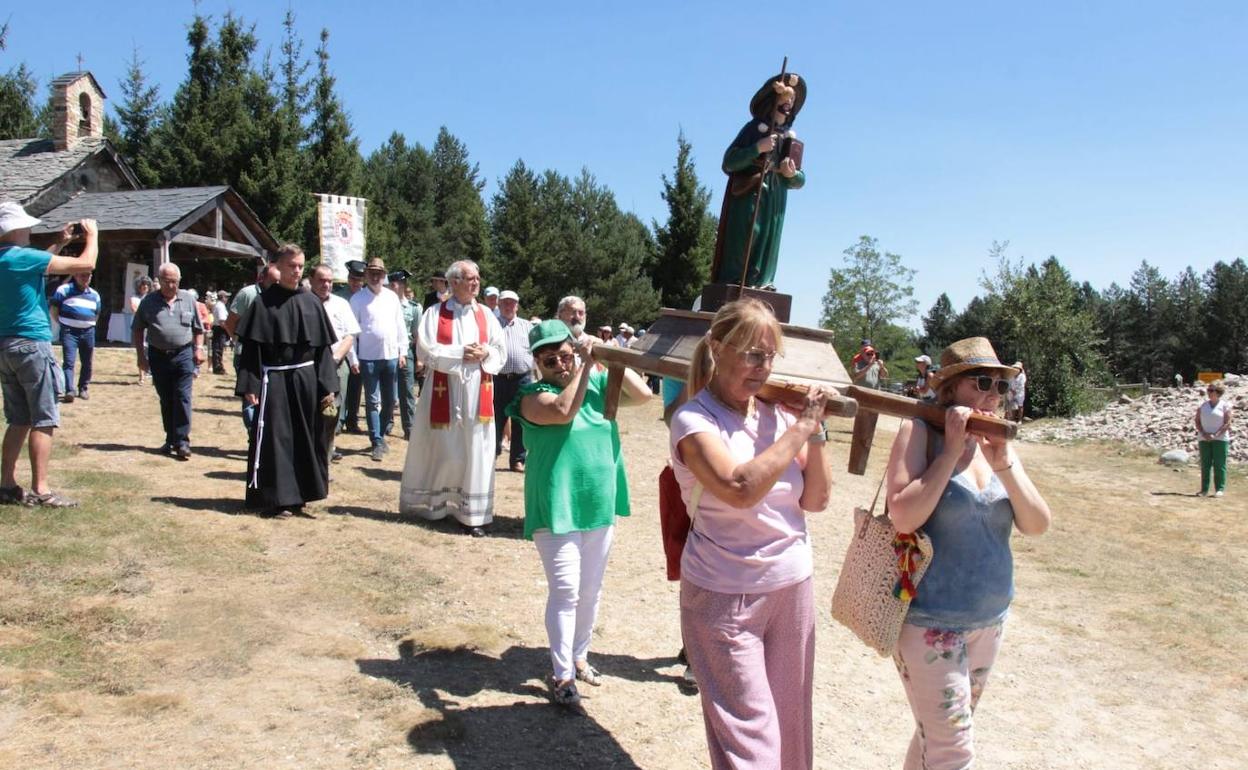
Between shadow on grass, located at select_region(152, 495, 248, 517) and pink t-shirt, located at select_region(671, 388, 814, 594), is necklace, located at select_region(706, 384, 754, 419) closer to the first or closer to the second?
pink t-shirt, located at select_region(671, 388, 814, 594)

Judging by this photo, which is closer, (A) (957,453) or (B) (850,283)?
(A) (957,453)

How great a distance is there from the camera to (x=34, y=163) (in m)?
26.3

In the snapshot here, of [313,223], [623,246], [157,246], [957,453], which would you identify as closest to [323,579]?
[957,453]

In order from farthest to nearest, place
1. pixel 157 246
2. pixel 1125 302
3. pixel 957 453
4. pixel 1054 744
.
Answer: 1. pixel 1125 302
2. pixel 157 246
3. pixel 1054 744
4. pixel 957 453

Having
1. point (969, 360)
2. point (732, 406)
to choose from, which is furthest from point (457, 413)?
point (969, 360)

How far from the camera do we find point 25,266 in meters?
5.78

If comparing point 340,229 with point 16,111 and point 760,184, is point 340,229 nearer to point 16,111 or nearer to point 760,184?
point 760,184

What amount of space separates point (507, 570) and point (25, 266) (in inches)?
145

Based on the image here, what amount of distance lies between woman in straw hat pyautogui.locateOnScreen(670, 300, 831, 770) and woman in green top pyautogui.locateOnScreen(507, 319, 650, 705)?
4.34ft

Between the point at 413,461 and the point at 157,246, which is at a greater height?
the point at 157,246

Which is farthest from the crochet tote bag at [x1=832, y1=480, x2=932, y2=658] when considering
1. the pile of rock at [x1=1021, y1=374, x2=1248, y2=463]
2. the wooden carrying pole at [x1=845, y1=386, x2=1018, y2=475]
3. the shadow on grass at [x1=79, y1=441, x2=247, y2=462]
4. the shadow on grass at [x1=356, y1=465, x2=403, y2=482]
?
the pile of rock at [x1=1021, y1=374, x2=1248, y2=463]

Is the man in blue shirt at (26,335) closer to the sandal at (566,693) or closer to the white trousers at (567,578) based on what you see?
the white trousers at (567,578)

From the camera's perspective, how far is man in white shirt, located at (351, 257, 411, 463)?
963cm

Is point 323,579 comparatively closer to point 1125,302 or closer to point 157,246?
point 157,246
